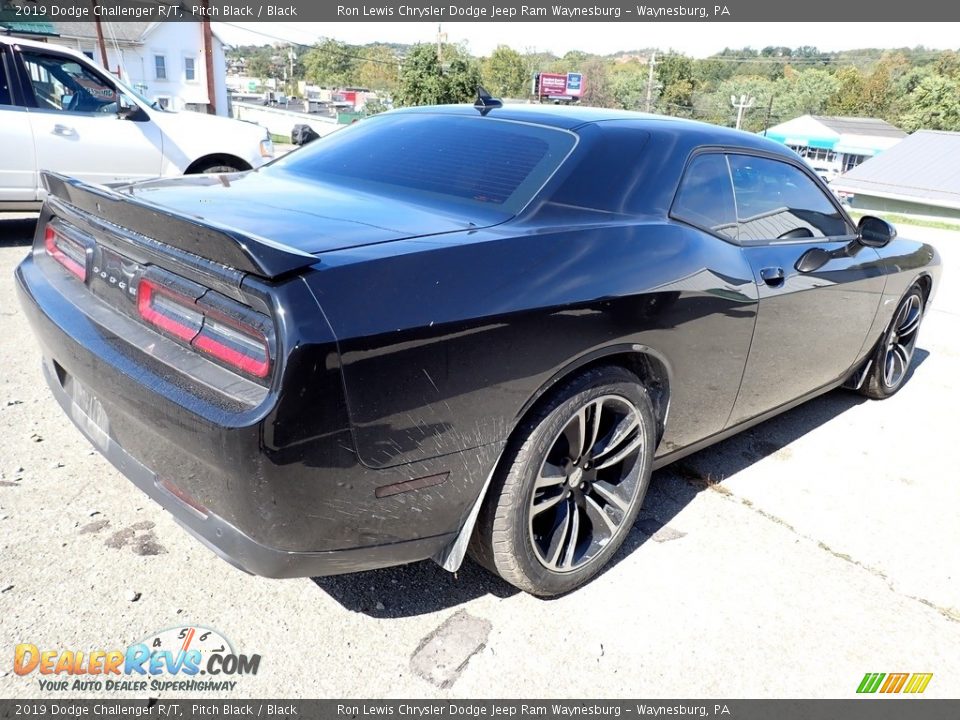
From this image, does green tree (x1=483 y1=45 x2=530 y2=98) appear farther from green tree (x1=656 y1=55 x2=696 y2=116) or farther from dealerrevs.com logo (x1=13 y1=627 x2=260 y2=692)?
dealerrevs.com logo (x1=13 y1=627 x2=260 y2=692)

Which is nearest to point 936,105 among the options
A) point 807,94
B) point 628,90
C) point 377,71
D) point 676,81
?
point 807,94

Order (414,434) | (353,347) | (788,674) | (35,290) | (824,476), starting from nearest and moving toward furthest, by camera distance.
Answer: (353,347) → (414,434) → (788,674) → (35,290) → (824,476)

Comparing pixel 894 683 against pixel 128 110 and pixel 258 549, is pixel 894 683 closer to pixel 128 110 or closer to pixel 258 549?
pixel 258 549

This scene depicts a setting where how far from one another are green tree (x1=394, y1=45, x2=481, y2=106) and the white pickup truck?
119ft

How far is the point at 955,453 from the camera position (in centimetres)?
388

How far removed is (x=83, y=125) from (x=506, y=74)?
11011 cm

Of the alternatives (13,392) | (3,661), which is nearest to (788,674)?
(3,661)

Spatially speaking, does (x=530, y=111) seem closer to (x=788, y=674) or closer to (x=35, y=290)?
(x=35, y=290)

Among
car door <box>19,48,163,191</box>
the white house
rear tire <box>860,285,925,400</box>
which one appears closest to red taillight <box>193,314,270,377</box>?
rear tire <box>860,285,925,400</box>

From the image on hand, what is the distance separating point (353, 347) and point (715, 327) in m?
1.54

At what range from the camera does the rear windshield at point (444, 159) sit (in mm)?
2469

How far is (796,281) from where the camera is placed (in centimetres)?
306

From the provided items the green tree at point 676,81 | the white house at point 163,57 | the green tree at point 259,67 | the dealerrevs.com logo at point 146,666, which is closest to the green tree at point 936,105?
the green tree at point 676,81
